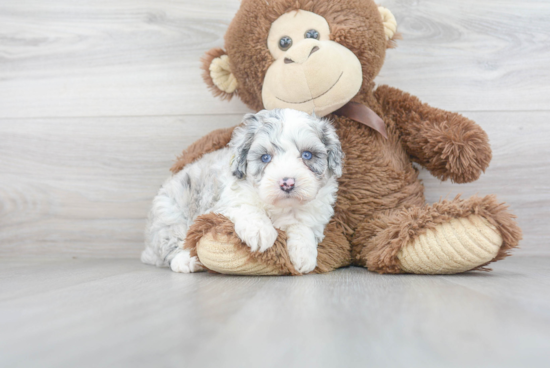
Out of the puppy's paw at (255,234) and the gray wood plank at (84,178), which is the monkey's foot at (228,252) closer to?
the puppy's paw at (255,234)

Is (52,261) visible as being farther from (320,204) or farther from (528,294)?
(528,294)

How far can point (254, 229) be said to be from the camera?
1244mm

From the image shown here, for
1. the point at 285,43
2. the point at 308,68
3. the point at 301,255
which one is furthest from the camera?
the point at 285,43

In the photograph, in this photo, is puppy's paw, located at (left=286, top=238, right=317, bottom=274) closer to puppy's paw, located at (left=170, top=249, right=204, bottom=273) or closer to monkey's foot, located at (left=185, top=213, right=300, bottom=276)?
monkey's foot, located at (left=185, top=213, right=300, bottom=276)

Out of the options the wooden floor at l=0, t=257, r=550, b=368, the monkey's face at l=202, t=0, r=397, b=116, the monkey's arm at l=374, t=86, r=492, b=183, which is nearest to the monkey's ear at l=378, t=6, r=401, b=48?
the monkey's face at l=202, t=0, r=397, b=116

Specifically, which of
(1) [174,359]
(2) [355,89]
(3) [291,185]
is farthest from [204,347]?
(2) [355,89]

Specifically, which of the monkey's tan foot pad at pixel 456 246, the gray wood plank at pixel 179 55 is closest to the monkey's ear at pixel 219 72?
the gray wood plank at pixel 179 55

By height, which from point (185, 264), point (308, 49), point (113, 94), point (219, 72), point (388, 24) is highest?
point (388, 24)

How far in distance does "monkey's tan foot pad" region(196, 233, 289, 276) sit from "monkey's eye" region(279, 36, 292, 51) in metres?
0.70

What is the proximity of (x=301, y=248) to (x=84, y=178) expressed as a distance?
1.23 m

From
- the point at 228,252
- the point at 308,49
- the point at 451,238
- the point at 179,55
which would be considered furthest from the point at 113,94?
the point at 451,238

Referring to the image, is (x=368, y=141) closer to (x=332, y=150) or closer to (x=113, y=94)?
(x=332, y=150)

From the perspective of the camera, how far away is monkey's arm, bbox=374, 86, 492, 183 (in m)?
1.50

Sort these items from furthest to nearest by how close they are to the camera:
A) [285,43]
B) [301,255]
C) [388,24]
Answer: [388,24]
[285,43]
[301,255]
